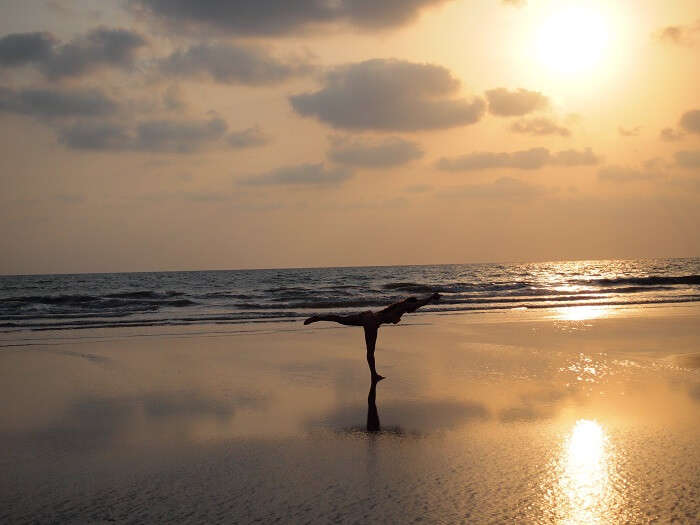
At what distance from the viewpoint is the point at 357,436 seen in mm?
6508

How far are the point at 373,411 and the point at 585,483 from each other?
Answer: 3.19m

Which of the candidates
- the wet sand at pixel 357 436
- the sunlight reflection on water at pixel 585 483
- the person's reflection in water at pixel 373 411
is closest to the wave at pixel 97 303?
the wet sand at pixel 357 436

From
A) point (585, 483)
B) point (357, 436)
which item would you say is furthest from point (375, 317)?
point (585, 483)

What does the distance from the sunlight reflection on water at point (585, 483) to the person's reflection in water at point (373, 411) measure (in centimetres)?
202

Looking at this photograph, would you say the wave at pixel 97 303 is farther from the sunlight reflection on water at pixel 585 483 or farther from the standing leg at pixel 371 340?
the sunlight reflection on water at pixel 585 483

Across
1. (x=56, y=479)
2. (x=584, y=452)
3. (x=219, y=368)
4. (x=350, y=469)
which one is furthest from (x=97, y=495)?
(x=219, y=368)

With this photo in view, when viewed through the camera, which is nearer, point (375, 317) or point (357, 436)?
point (357, 436)

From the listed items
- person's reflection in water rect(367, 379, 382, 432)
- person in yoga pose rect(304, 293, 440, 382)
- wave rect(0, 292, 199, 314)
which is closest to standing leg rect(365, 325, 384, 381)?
person in yoga pose rect(304, 293, 440, 382)

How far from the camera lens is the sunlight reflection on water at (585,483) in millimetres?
4348

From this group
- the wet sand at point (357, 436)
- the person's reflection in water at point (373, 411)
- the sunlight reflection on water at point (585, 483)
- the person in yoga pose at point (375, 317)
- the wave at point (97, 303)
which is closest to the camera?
the sunlight reflection on water at point (585, 483)

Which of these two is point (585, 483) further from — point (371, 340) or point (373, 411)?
point (371, 340)

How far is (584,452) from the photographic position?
5730 millimetres

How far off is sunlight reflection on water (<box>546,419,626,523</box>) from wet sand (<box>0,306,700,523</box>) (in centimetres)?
2

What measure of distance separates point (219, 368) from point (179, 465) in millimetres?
5865
